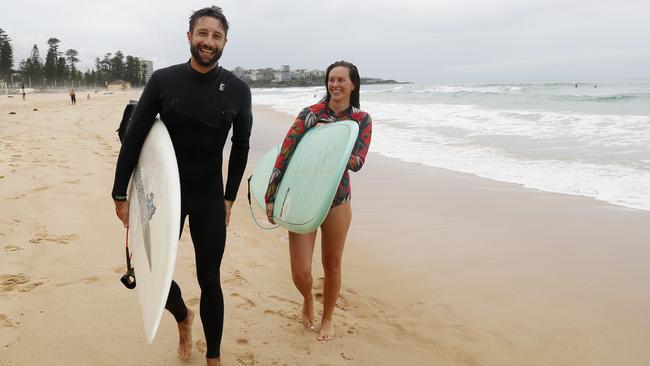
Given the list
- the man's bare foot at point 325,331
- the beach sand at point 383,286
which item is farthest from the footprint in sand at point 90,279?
the man's bare foot at point 325,331

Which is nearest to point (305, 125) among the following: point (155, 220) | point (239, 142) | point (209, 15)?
point (239, 142)

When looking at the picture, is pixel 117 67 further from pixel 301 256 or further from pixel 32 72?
pixel 301 256

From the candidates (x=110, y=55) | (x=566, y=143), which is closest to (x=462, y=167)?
(x=566, y=143)

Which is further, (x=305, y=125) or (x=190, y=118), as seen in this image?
(x=305, y=125)

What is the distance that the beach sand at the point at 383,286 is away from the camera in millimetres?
2564

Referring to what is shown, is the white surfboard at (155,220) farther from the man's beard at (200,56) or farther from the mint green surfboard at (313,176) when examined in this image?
the mint green surfboard at (313,176)

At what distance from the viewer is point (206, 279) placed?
2.22 metres

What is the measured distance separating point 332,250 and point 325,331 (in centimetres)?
47

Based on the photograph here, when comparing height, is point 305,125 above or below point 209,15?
below

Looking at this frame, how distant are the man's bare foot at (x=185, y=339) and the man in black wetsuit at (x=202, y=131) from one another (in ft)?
0.32

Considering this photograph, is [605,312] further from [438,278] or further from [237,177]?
[237,177]

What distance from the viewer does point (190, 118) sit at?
2.09 meters

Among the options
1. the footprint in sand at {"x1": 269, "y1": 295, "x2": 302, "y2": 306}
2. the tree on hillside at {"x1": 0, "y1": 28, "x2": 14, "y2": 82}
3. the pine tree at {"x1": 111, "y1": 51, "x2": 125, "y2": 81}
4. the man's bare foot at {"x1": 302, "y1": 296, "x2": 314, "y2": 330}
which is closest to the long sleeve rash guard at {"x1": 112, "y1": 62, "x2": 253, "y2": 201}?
the man's bare foot at {"x1": 302, "y1": 296, "x2": 314, "y2": 330}

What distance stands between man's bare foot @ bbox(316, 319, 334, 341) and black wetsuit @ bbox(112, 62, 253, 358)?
660mm
